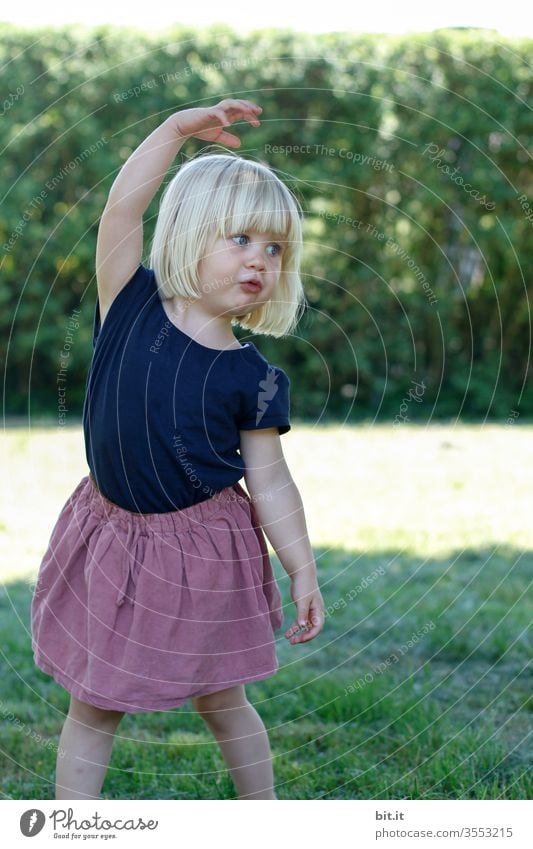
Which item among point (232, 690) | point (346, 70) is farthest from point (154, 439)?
point (346, 70)

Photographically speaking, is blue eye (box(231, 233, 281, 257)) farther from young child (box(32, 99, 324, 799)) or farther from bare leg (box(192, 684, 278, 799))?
bare leg (box(192, 684, 278, 799))

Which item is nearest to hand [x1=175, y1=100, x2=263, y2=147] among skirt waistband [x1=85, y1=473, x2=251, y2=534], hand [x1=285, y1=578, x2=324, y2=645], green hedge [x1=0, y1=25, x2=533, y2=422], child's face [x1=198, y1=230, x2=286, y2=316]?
child's face [x1=198, y1=230, x2=286, y2=316]

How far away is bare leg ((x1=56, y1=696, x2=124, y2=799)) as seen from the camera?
2.16 m

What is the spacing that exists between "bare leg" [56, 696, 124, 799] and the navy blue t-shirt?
43 cm

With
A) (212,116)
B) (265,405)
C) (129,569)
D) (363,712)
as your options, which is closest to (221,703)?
(129,569)

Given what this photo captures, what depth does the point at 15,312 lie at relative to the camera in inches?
282

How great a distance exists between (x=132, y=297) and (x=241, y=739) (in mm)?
951

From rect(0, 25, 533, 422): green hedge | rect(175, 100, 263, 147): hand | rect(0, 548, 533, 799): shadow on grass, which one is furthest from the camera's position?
rect(0, 25, 533, 422): green hedge

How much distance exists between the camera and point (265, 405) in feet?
7.08

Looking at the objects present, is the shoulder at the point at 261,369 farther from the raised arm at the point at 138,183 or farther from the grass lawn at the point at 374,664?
the grass lawn at the point at 374,664

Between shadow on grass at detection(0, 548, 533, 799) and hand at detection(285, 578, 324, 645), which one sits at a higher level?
hand at detection(285, 578, 324, 645)

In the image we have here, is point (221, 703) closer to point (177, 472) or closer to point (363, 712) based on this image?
point (177, 472)

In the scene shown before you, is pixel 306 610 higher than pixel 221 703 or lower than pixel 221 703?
higher
